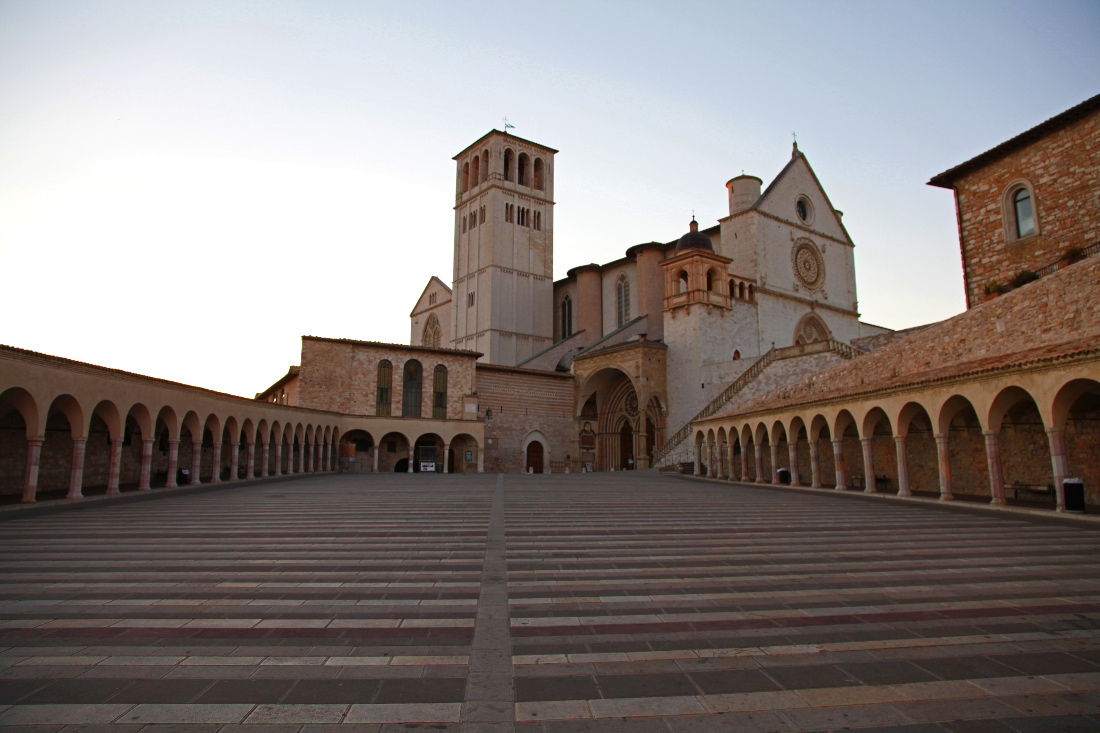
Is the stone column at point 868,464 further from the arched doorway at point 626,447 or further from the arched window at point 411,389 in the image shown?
the arched doorway at point 626,447

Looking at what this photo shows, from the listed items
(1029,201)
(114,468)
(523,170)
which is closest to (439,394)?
(114,468)

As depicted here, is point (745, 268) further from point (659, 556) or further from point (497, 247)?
point (659, 556)

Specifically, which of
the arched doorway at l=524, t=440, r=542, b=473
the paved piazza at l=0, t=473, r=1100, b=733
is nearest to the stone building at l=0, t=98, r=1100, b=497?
the arched doorway at l=524, t=440, r=542, b=473

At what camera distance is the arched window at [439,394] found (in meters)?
34.6

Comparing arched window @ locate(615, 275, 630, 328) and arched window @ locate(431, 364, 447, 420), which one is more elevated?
arched window @ locate(615, 275, 630, 328)

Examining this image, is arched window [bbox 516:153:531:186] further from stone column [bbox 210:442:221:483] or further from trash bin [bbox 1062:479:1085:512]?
trash bin [bbox 1062:479:1085:512]

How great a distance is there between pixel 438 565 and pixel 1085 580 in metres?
6.47

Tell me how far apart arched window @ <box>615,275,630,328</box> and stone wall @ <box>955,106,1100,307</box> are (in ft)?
79.5

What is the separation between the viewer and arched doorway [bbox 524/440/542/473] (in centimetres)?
3884

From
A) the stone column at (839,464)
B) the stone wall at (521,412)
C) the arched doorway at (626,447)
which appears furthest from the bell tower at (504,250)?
the stone column at (839,464)

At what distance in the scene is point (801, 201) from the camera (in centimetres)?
4150

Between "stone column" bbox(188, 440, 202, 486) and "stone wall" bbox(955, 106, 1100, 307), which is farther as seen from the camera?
"stone column" bbox(188, 440, 202, 486)

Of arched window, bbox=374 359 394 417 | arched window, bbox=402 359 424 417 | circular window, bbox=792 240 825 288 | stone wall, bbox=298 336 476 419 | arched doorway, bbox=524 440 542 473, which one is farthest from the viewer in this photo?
circular window, bbox=792 240 825 288

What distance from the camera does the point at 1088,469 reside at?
13.0 metres
